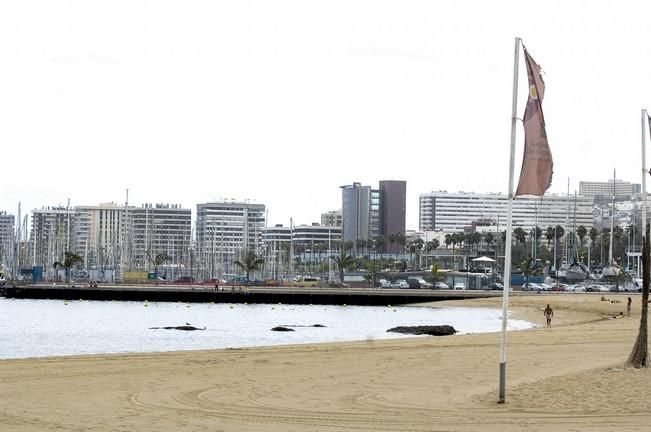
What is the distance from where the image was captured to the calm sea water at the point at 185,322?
5316 centimetres

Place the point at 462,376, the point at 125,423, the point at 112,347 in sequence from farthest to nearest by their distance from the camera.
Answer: the point at 112,347, the point at 462,376, the point at 125,423

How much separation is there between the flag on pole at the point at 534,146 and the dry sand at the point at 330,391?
4.30 m

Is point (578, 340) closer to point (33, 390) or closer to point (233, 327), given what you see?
point (33, 390)

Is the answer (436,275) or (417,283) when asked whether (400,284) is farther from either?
(436,275)

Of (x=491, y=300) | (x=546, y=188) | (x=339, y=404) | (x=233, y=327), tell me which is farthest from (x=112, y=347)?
(x=491, y=300)

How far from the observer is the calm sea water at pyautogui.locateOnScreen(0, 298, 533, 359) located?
53.2m

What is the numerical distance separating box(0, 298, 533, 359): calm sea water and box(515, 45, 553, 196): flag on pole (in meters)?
31.0

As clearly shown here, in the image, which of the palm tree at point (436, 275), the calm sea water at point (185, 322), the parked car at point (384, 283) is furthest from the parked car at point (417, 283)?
the calm sea water at point (185, 322)

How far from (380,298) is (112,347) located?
68.0 m

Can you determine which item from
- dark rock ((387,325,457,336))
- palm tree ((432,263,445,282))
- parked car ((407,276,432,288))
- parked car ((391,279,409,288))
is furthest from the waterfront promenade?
dark rock ((387,325,457,336))

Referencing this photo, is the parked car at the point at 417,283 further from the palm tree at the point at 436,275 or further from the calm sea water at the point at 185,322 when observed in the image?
the calm sea water at the point at 185,322

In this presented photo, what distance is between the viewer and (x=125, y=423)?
1827 centimetres

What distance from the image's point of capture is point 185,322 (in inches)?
3157

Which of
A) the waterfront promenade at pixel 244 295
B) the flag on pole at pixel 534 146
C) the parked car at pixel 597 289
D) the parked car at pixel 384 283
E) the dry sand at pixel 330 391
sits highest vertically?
the flag on pole at pixel 534 146
